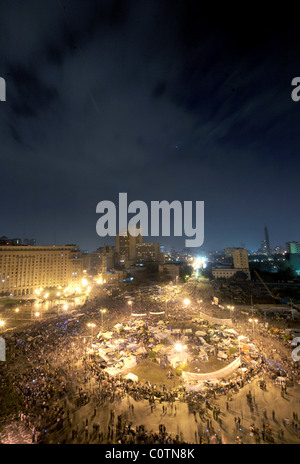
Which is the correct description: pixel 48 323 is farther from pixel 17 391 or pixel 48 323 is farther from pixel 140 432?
pixel 140 432

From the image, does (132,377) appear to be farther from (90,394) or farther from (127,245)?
(127,245)

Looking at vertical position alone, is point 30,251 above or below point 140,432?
above

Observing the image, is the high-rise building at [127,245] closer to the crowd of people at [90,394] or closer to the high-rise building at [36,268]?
the high-rise building at [36,268]

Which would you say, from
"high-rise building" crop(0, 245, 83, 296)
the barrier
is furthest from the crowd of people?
"high-rise building" crop(0, 245, 83, 296)

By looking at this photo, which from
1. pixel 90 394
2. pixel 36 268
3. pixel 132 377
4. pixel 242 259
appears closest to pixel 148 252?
pixel 242 259

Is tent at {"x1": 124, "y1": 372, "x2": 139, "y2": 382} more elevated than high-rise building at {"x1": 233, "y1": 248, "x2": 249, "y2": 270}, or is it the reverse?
high-rise building at {"x1": 233, "y1": 248, "x2": 249, "y2": 270}

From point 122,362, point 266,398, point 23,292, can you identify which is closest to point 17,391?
point 122,362

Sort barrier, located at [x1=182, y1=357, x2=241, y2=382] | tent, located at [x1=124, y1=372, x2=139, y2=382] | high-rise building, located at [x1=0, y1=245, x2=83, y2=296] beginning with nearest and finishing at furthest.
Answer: barrier, located at [x1=182, y1=357, x2=241, y2=382] < tent, located at [x1=124, y1=372, x2=139, y2=382] < high-rise building, located at [x1=0, y1=245, x2=83, y2=296]

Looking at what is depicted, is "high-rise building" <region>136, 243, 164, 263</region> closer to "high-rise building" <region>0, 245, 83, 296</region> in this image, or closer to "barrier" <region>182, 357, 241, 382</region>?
"high-rise building" <region>0, 245, 83, 296</region>

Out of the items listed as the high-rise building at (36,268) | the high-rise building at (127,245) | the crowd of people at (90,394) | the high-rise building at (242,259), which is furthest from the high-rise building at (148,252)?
the crowd of people at (90,394)
